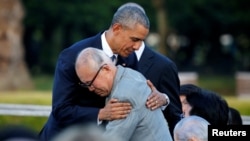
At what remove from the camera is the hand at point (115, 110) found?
4.43 m

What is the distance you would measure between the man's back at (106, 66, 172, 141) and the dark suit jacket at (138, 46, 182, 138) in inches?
40.4

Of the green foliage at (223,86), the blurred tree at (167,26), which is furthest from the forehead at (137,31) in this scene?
the blurred tree at (167,26)

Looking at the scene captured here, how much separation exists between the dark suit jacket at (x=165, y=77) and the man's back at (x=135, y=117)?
1027 mm

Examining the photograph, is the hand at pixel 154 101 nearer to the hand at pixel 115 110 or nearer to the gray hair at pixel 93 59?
the hand at pixel 115 110

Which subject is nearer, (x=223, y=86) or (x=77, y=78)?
(x=77, y=78)

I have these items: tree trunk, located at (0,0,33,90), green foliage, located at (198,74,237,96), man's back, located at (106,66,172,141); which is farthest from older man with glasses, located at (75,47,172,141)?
green foliage, located at (198,74,237,96)

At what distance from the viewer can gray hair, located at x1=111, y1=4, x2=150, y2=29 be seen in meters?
4.96

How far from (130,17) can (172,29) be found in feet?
105

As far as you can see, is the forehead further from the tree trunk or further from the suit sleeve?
the tree trunk

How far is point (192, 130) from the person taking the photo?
4543 mm

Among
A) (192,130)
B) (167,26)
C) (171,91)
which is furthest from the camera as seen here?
(167,26)

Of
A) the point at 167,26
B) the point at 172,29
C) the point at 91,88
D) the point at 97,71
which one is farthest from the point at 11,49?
the point at 97,71

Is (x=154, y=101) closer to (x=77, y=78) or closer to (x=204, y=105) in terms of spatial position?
(x=77, y=78)

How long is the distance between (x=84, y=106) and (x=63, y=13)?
29.0m
